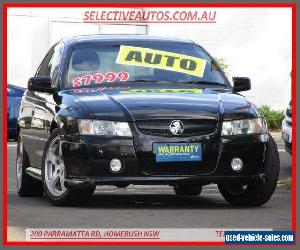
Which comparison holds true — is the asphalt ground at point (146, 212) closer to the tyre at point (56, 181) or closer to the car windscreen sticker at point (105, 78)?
the tyre at point (56, 181)

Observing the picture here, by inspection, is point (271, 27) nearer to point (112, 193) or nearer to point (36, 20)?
point (36, 20)

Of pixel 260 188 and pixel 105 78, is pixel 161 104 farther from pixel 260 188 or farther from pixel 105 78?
pixel 260 188

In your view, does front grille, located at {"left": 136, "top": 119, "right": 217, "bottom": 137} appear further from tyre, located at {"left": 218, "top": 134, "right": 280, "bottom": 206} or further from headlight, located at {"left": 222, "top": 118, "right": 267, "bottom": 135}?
tyre, located at {"left": 218, "top": 134, "right": 280, "bottom": 206}

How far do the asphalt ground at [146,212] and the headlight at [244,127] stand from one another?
0.67m

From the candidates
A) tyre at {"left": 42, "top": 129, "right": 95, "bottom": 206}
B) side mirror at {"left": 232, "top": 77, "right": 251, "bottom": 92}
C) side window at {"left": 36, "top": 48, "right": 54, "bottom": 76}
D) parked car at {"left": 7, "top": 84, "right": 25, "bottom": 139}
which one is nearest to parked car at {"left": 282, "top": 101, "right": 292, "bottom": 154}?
side window at {"left": 36, "top": 48, "right": 54, "bottom": 76}

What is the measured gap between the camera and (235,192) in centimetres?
1186

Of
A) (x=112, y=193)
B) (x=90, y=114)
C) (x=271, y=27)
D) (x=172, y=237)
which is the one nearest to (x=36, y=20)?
(x=271, y=27)

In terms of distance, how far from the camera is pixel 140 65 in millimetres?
11945

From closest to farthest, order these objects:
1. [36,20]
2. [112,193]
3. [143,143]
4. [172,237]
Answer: [172,237], [143,143], [112,193], [36,20]

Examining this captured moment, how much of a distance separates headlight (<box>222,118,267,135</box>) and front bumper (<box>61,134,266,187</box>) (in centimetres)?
6

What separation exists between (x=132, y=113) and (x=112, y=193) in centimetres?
273

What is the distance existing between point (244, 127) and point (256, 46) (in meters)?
16.5

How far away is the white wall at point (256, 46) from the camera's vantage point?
27281 millimetres

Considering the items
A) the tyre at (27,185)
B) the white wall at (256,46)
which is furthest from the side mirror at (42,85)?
the white wall at (256,46)
